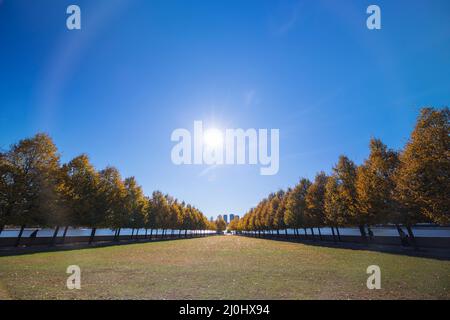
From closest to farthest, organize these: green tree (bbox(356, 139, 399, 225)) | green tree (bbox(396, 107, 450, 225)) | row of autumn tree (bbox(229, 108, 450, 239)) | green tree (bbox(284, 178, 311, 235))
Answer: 1. green tree (bbox(396, 107, 450, 225))
2. row of autumn tree (bbox(229, 108, 450, 239))
3. green tree (bbox(356, 139, 399, 225))
4. green tree (bbox(284, 178, 311, 235))

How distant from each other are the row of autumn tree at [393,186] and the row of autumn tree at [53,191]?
124ft

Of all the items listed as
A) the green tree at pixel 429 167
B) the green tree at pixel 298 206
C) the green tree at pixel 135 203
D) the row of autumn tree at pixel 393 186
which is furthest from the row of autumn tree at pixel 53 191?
the green tree at pixel 429 167

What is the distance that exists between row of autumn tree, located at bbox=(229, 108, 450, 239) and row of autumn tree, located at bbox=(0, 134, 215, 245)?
37663 millimetres

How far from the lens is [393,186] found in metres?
30.1

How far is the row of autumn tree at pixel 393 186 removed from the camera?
834 inches

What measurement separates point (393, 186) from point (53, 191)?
42.7 m

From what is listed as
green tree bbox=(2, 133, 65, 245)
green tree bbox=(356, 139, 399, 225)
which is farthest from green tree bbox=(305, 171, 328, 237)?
green tree bbox=(2, 133, 65, 245)

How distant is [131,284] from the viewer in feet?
35.0

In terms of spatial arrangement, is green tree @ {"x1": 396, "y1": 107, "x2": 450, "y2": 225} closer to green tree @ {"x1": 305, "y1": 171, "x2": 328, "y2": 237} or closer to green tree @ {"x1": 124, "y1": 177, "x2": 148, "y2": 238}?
green tree @ {"x1": 305, "y1": 171, "x2": 328, "y2": 237}

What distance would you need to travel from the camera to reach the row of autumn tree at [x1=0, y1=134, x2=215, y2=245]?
26.3m

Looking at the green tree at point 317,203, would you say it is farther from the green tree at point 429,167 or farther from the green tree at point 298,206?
the green tree at point 429,167
